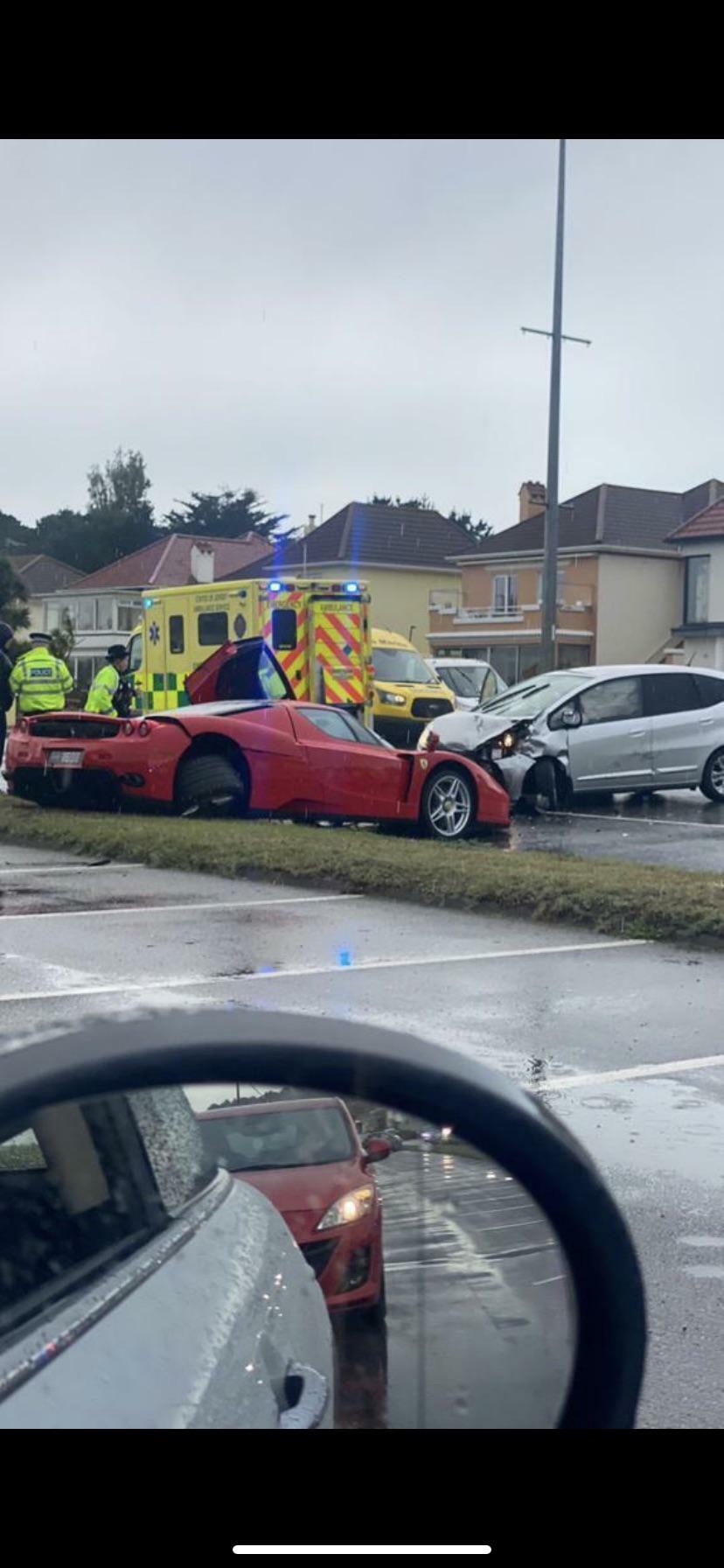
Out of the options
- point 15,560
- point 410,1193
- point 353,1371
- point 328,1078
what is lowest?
point 353,1371

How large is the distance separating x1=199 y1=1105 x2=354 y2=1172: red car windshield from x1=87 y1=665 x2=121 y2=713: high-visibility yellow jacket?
18167mm

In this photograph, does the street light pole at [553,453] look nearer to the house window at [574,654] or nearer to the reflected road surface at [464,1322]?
the house window at [574,654]

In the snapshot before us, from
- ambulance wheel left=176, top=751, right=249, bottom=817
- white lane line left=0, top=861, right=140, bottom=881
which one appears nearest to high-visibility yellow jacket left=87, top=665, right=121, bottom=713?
ambulance wheel left=176, top=751, right=249, bottom=817

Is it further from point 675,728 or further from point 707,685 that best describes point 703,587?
point 675,728

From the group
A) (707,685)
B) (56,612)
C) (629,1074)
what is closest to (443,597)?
(56,612)

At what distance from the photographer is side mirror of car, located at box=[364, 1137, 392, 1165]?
5.10ft

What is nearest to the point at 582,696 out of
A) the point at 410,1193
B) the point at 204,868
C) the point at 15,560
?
the point at 204,868

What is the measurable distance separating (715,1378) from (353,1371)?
281 centimetres

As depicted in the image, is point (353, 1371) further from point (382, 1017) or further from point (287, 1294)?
point (382, 1017)

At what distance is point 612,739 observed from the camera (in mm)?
19391

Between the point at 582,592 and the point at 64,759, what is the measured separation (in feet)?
137

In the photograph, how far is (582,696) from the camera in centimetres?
1942

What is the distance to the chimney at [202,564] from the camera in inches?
2761

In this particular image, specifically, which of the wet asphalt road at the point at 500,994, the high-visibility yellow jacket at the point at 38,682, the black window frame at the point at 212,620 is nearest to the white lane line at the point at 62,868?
the wet asphalt road at the point at 500,994
